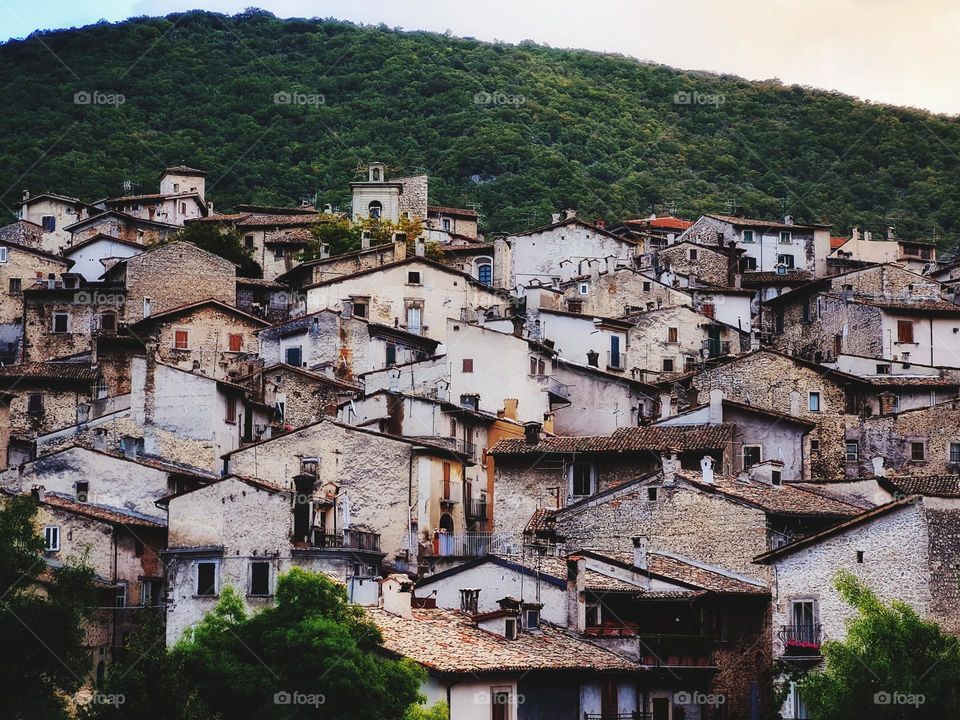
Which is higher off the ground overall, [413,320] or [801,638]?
[413,320]

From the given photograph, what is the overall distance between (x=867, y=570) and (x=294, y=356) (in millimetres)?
34009

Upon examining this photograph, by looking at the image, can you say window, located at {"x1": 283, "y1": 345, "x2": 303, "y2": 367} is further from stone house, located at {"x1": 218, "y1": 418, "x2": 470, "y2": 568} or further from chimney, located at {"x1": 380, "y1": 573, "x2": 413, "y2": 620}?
chimney, located at {"x1": 380, "y1": 573, "x2": 413, "y2": 620}

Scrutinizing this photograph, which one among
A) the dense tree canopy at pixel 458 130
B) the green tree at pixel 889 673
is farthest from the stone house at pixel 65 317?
the green tree at pixel 889 673

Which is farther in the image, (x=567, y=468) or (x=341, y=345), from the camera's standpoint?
(x=341, y=345)

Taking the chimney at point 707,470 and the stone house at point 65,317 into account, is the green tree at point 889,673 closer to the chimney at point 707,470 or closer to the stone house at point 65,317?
the chimney at point 707,470

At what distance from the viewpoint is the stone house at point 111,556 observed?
55469 millimetres

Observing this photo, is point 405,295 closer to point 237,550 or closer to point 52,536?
point 52,536

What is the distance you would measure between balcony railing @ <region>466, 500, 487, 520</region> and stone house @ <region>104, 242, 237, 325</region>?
25.2 m

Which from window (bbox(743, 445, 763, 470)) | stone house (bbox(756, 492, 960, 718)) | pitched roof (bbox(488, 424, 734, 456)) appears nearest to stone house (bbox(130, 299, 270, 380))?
pitched roof (bbox(488, 424, 734, 456))

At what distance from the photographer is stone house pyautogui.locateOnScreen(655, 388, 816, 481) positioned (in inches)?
2422

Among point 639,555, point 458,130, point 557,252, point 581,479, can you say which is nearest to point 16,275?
point 557,252

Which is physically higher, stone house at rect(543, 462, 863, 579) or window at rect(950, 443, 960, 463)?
window at rect(950, 443, 960, 463)

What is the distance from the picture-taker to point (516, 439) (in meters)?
60.7

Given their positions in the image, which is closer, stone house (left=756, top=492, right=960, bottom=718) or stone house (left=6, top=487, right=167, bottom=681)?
stone house (left=756, top=492, right=960, bottom=718)
